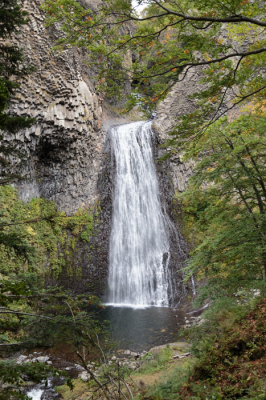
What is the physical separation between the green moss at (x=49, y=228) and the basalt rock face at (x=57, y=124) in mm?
644

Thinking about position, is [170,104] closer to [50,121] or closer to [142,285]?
[50,121]

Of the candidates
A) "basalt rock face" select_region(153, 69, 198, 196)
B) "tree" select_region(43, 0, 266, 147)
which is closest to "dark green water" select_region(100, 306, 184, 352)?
"tree" select_region(43, 0, 266, 147)

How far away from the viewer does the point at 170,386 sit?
3.29 metres

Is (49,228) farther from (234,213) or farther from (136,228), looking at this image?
(234,213)

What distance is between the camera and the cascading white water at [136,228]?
12.0m

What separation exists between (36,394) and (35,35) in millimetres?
13885

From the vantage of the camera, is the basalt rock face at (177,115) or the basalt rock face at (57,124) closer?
the basalt rock face at (57,124)

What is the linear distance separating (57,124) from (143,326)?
10.3 meters

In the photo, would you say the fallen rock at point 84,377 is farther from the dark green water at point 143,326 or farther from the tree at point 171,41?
the tree at point 171,41

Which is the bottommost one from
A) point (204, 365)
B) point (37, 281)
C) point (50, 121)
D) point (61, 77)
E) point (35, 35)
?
point (204, 365)

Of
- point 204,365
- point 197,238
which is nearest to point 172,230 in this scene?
point 197,238

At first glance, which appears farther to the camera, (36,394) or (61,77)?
(61,77)

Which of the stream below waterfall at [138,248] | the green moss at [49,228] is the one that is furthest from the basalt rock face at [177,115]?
the green moss at [49,228]

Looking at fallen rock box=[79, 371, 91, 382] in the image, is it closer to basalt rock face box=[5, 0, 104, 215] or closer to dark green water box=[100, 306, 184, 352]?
dark green water box=[100, 306, 184, 352]
